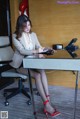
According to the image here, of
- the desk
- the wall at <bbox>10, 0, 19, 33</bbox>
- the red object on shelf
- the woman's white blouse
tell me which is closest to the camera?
the desk

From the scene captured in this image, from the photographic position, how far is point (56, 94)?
298cm

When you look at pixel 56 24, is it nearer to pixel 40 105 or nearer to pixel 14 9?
pixel 14 9

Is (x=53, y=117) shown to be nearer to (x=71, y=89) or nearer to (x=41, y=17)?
(x=71, y=89)

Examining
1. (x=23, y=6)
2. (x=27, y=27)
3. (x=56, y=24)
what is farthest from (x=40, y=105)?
(x=23, y=6)

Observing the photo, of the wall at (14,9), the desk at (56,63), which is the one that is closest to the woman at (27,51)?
the desk at (56,63)

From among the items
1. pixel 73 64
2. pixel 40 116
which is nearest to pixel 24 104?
pixel 40 116

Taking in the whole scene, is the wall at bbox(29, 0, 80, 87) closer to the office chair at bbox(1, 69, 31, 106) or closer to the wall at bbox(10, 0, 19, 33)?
the wall at bbox(10, 0, 19, 33)

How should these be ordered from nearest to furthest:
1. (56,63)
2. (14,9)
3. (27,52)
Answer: (56,63), (27,52), (14,9)

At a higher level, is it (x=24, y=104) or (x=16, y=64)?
(x=16, y=64)

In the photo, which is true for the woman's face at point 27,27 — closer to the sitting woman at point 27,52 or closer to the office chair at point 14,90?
the sitting woman at point 27,52

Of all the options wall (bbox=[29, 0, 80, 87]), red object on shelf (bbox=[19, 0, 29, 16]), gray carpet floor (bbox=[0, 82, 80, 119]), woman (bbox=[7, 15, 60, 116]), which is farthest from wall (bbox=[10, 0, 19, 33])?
gray carpet floor (bbox=[0, 82, 80, 119])

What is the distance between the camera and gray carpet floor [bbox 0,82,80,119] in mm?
2299

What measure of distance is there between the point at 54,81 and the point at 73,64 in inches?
70.7

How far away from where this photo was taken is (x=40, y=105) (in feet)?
8.45
